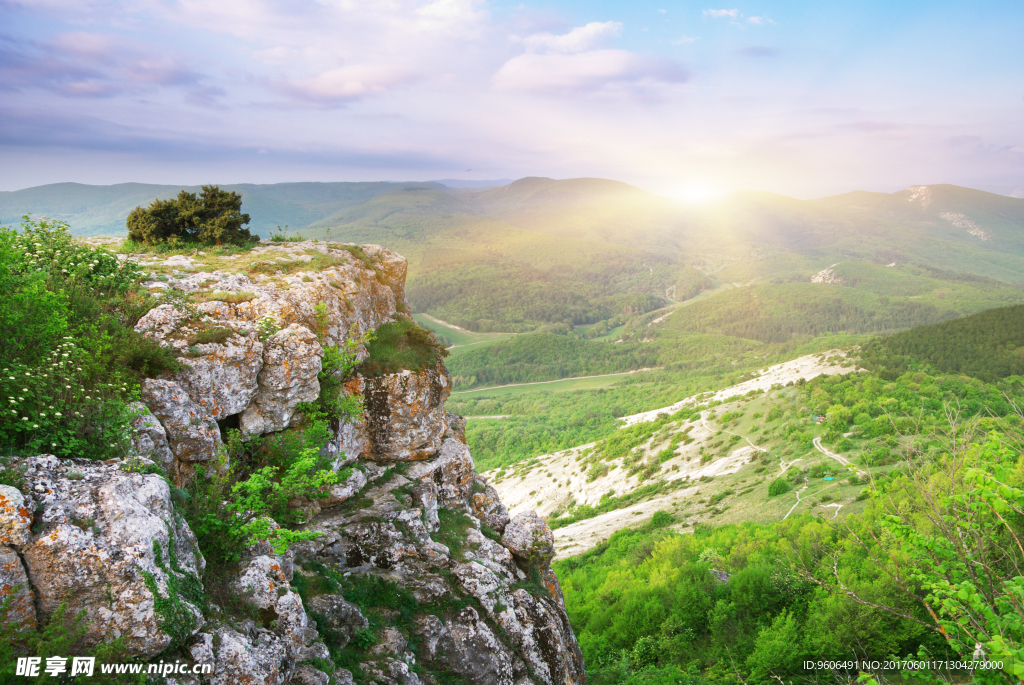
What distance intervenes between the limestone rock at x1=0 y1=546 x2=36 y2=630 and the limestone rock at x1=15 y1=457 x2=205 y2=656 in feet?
0.36

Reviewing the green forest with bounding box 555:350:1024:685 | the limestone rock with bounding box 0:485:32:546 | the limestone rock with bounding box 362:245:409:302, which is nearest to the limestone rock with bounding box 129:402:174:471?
the limestone rock with bounding box 0:485:32:546

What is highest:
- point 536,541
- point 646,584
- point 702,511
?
point 536,541

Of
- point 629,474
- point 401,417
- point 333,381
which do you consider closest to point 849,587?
point 401,417

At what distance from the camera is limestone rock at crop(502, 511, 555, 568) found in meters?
18.3

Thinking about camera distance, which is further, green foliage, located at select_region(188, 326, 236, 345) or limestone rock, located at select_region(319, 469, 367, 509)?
limestone rock, located at select_region(319, 469, 367, 509)

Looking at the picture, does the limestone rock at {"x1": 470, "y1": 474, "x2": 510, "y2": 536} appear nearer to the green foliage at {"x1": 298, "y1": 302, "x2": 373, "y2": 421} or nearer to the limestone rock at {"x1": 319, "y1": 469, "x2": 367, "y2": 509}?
the limestone rock at {"x1": 319, "y1": 469, "x2": 367, "y2": 509}

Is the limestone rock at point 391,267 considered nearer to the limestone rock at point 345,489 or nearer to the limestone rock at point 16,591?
the limestone rock at point 345,489

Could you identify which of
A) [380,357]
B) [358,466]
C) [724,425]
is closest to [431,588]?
[358,466]

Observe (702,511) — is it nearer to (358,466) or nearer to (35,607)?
(358,466)

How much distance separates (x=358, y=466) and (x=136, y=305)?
26.6ft

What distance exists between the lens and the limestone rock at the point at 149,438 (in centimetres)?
888

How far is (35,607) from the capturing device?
5.95 metres

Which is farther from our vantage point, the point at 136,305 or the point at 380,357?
the point at 380,357

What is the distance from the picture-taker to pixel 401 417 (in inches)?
696
